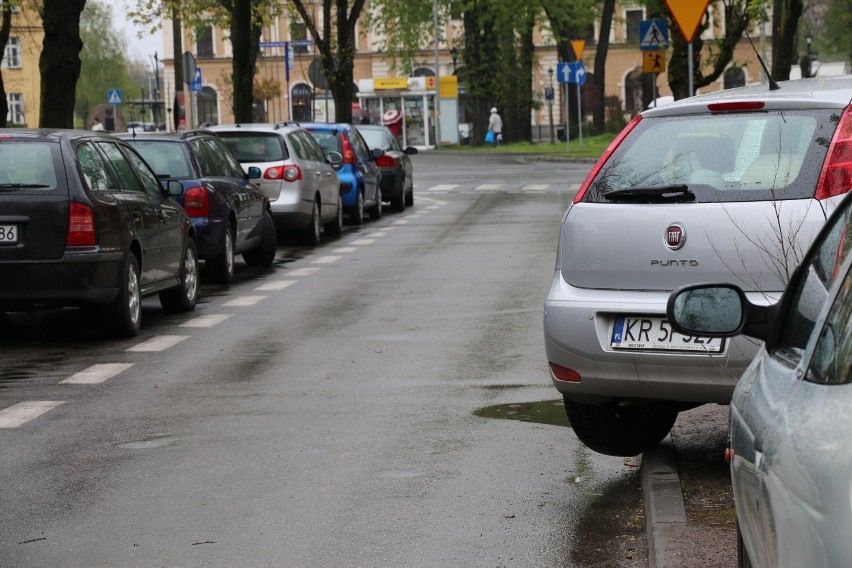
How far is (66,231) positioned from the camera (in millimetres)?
11555

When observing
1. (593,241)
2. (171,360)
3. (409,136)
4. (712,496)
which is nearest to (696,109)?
(593,241)

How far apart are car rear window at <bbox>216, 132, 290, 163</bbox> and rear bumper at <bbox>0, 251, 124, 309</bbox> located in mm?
9270

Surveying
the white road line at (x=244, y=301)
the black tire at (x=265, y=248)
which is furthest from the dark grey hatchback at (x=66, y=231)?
the black tire at (x=265, y=248)

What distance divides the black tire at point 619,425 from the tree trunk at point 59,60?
1561 cm

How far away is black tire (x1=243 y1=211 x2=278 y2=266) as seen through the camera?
18719 mm

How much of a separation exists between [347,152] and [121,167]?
1257cm

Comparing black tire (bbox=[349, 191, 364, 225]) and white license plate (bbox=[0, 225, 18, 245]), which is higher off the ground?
white license plate (bbox=[0, 225, 18, 245])

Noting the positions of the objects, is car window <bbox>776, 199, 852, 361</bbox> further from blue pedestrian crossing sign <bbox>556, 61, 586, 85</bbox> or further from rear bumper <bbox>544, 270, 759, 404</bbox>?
blue pedestrian crossing sign <bbox>556, 61, 586, 85</bbox>

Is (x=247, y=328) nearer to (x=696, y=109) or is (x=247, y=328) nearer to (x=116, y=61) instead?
(x=696, y=109)

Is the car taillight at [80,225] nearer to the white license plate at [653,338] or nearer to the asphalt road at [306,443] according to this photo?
the asphalt road at [306,443]

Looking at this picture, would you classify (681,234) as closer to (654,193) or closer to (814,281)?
(654,193)

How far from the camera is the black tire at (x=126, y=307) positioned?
1201 cm

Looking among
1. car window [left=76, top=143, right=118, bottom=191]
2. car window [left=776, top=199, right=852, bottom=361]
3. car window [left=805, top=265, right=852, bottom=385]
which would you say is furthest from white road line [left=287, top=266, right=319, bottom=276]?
car window [left=805, top=265, right=852, bottom=385]

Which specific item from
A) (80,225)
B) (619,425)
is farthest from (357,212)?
(619,425)
